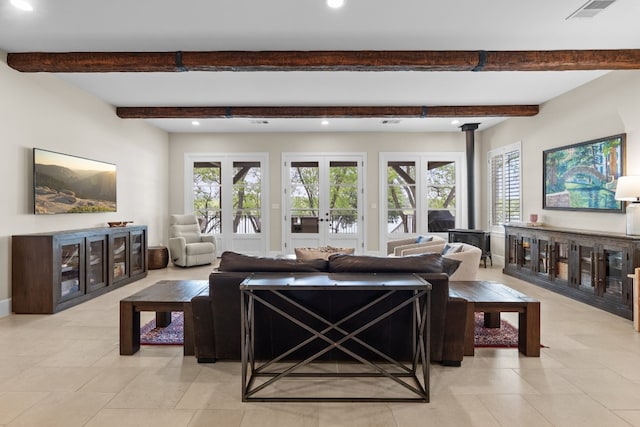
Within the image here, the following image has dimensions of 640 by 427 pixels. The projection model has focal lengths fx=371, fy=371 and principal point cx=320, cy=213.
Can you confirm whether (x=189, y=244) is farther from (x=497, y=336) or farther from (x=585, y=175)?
(x=585, y=175)

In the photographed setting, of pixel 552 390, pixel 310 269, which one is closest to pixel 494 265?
pixel 552 390

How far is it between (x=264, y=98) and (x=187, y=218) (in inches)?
129

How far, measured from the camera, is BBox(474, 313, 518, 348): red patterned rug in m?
3.09

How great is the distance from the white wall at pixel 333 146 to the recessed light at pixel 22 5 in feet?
16.5

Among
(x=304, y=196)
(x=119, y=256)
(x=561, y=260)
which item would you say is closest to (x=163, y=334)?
(x=119, y=256)

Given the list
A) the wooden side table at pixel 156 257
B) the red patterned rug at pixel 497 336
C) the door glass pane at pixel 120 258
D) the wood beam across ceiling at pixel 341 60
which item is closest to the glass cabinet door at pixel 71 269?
the door glass pane at pixel 120 258

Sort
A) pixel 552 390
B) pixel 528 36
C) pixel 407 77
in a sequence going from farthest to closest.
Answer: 1. pixel 407 77
2. pixel 528 36
3. pixel 552 390

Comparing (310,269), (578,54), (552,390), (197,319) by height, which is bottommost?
(552,390)

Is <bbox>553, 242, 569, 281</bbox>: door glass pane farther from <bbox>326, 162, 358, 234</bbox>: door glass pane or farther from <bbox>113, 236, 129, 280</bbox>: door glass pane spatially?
<bbox>113, 236, 129, 280</bbox>: door glass pane

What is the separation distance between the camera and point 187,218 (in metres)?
7.59

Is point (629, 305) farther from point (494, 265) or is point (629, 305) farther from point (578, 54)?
point (494, 265)

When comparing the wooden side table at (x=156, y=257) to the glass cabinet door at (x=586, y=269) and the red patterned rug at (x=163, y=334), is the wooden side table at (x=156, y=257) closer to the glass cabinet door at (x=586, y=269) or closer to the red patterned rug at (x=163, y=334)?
the red patterned rug at (x=163, y=334)

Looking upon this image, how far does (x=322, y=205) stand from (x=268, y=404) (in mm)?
6126

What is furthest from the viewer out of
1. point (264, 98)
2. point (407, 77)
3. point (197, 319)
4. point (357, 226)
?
point (357, 226)
